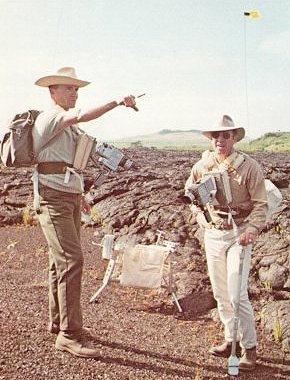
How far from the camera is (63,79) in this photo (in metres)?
5.30

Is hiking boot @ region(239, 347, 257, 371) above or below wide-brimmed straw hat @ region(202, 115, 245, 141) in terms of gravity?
below

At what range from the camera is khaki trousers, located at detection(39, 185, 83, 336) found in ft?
17.3

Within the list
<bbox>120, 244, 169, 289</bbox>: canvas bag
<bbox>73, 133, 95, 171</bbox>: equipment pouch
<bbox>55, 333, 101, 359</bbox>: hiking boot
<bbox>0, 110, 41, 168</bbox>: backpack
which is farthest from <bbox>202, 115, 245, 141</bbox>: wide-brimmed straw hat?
<bbox>120, 244, 169, 289</bbox>: canvas bag

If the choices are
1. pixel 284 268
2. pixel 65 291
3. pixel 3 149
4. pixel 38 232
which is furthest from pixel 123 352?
pixel 38 232

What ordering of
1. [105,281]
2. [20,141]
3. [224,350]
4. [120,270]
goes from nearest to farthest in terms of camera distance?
[20,141] < [224,350] < [105,281] < [120,270]

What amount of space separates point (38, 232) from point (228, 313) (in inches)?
316

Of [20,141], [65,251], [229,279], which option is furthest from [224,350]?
[20,141]

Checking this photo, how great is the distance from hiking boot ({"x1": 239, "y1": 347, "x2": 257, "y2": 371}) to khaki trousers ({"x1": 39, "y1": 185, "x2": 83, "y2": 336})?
1.63 meters

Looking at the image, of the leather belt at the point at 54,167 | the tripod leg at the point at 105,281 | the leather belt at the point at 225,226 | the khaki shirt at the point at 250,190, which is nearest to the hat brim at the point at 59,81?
the leather belt at the point at 54,167

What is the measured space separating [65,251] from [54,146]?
39.2 inches

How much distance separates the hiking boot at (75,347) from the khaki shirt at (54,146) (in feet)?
4.68

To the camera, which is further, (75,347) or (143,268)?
(143,268)

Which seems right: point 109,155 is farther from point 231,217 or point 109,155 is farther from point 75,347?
point 75,347

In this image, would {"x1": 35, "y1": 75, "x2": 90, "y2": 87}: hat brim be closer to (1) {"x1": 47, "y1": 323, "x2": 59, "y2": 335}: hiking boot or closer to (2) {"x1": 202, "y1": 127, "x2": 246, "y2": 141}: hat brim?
(2) {"x1": 202, "y1": 127, "x2": 246, "y2": 141}: hat brim
